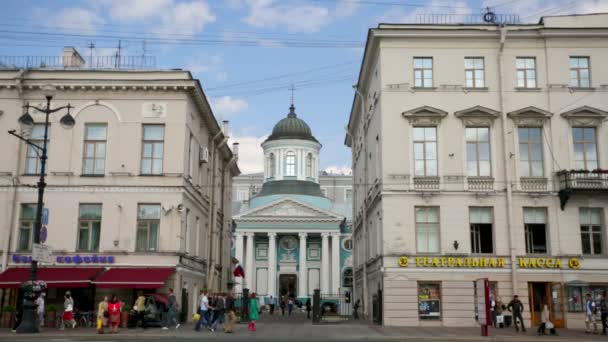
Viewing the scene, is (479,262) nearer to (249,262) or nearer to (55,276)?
(55,276)

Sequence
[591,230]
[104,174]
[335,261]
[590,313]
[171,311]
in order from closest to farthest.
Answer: [590,313] → [171,311] → [591,230] → [104,174] → [335,261]

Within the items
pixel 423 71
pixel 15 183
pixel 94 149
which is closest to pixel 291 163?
pixel 423 71

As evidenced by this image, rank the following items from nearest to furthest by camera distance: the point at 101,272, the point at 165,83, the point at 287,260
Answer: the point at 101,272 → the point at 165,83 → the point at 287,260

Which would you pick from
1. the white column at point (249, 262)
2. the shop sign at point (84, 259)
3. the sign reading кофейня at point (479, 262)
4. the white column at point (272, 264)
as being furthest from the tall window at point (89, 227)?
the white column at point (272, 264)

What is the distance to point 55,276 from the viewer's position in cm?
3059

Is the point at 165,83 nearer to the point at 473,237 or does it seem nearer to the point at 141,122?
the point at 141,122

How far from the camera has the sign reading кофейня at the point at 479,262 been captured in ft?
104

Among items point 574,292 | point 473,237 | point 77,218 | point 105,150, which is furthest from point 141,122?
point 574,292

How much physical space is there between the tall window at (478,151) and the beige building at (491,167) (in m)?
0.05

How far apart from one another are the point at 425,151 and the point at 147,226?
14.2m

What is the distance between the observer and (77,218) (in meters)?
32.4

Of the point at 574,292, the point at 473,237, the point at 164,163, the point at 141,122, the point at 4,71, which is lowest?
the point at 574,292

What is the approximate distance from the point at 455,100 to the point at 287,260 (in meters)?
49.6

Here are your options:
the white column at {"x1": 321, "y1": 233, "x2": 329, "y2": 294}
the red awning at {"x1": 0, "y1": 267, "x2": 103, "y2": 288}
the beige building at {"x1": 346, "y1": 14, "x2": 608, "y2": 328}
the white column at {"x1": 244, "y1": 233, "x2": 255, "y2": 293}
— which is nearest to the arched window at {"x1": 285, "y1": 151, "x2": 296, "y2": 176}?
the white column at {"x1": 321, "y1": 233, "x2": 329, "y2": 294}
